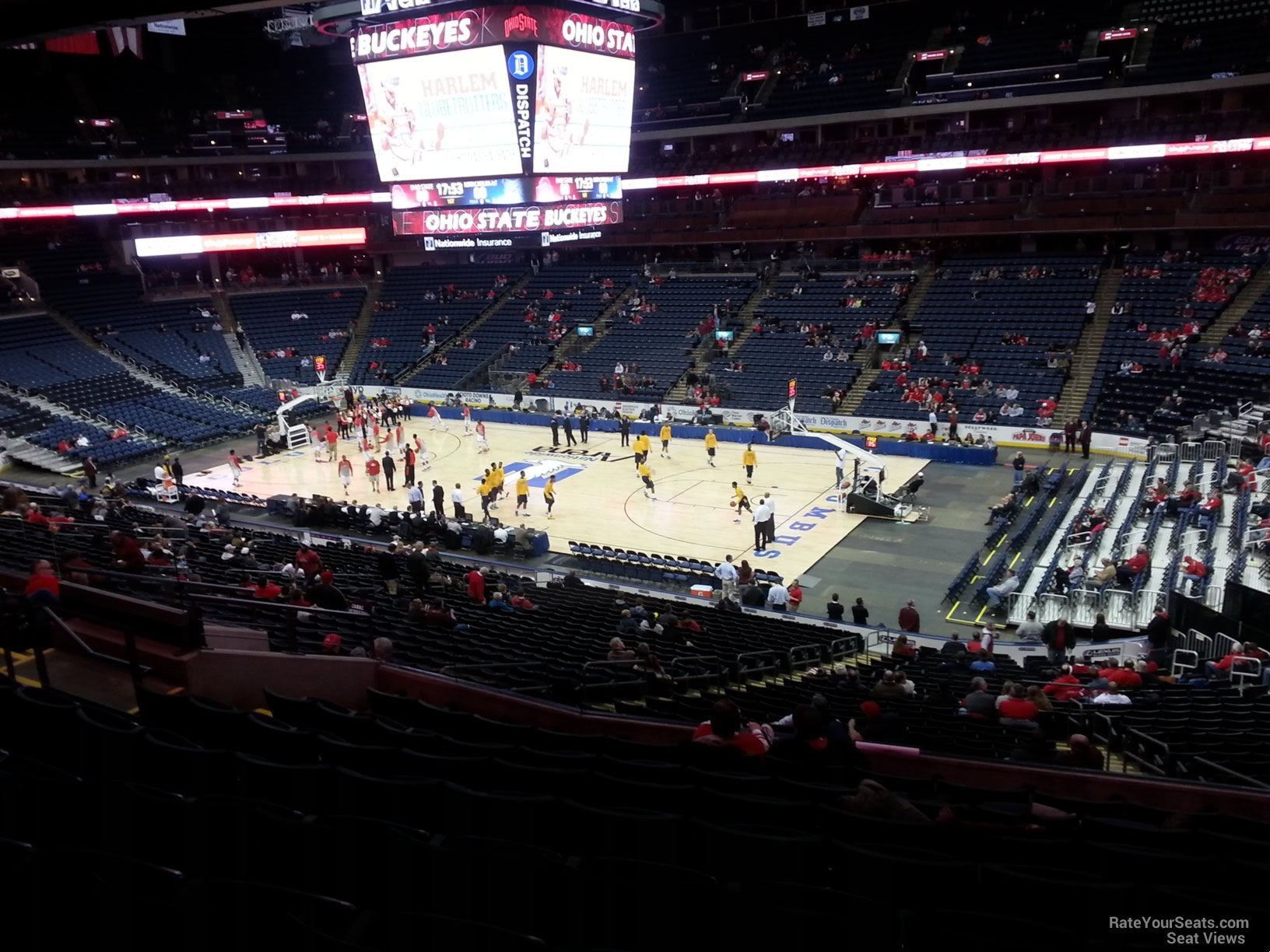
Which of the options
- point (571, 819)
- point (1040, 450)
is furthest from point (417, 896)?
point (1040, 450)

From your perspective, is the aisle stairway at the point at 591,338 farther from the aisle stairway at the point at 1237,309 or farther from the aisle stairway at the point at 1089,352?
the aisle stairway at the point at 1237,309

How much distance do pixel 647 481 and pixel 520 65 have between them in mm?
12090

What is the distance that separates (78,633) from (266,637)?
5.39 feet

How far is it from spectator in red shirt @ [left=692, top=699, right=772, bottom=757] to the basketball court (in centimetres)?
1591

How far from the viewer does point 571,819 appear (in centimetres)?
483

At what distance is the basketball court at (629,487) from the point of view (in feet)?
81.9

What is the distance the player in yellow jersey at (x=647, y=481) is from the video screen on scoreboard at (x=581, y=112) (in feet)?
28.6

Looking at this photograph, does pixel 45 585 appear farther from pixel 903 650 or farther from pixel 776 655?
pixel 903 650

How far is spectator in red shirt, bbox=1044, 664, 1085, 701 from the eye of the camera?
11.6m

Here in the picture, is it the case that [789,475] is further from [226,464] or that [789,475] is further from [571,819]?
[571,819]

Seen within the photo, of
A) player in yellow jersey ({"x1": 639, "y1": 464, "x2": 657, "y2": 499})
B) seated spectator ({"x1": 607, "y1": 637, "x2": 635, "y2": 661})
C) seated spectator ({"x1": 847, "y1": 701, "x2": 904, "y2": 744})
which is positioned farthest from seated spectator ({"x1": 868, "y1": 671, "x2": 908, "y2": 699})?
player in yellow jersey ({"x1": 639, "y1": 464, "x2": 657, "y2": 499})

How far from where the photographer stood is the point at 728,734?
6.59 meters

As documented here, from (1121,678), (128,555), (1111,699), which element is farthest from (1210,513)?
(128,555)

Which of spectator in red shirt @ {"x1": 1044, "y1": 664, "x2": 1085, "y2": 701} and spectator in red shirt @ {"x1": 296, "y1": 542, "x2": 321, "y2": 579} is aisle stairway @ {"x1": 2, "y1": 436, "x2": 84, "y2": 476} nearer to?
spectator in red shirt @ {"x1": 296, "y1": 542, "x2": 321, "y2": 579}
